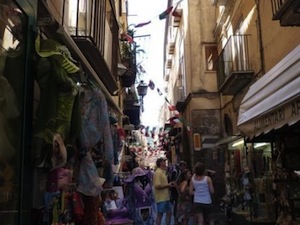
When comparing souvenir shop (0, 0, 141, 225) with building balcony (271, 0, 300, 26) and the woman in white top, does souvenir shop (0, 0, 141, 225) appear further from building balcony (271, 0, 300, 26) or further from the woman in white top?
the woman in white top

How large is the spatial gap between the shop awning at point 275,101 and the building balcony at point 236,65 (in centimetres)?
557

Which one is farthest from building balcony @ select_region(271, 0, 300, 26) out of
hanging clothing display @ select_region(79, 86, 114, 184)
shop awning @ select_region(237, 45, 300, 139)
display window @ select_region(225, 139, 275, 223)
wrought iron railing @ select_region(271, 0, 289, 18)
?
hanging clothing display @ select_region(79, 86, 114, 184)

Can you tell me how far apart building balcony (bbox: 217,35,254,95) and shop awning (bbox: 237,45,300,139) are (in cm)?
557

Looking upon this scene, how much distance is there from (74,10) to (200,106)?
41.6ft

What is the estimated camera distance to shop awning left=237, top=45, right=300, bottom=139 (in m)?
4.55

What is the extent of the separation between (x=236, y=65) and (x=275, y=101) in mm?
7839

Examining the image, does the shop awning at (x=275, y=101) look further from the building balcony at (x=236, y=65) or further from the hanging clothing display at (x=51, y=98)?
the building balcony at (x=236, y=65)

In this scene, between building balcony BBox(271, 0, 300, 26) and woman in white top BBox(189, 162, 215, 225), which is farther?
woman in white top BBox(189, 162, 215, 225)

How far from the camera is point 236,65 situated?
12.6 meters

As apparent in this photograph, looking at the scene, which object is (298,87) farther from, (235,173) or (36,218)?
(235,173)

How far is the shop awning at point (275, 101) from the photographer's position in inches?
179

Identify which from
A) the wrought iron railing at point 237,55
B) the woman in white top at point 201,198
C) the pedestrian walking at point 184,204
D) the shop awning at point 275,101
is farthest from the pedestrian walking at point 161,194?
the wrought iron railing at point 237,55

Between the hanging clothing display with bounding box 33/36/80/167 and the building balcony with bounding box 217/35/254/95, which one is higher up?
the building balcony with bounding box 217/35/254/95

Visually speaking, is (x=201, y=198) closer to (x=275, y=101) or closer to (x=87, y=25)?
(x=275, y=101)
